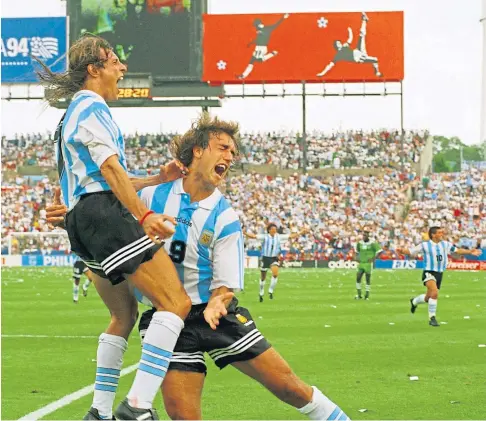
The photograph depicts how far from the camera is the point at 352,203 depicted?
5275 centimetres

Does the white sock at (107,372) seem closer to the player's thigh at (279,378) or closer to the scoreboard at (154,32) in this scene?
the player's thigh at (279,378)

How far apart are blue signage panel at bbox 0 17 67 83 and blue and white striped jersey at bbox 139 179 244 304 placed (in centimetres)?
4461

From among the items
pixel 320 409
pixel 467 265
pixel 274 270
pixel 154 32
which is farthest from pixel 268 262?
pixel 320 409

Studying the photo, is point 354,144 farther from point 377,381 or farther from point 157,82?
point 377,381

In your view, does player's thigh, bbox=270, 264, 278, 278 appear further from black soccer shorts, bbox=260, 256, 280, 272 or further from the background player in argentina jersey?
the background player in argentina jersey

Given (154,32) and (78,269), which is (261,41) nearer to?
(154,32)

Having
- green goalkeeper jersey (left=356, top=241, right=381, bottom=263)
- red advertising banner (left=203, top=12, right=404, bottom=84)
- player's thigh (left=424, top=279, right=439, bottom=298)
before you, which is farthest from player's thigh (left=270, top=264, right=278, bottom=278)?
red advertising banner (left=203, top=12, right=404, bottom=84)

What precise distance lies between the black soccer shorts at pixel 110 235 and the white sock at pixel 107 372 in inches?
31.5

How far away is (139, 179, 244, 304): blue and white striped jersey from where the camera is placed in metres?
5.80

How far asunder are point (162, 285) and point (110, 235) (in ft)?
1.35

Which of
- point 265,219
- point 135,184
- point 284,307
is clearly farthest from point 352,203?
point 135,184

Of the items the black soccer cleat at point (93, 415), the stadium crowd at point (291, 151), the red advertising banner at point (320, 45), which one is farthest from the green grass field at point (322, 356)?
the stadium crowd at point (291, 151)

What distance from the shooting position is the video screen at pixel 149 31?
4747 centimetres

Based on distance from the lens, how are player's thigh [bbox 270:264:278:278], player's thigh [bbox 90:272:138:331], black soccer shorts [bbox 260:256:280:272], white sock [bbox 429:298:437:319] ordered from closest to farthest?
player's thigh [bbox 90:272:138:331] < white sock [bbox 429:298:437:319] < player's thigh [bbox 270:264:278:278] < black soccer shorts [bbox 260:256:280:272]
